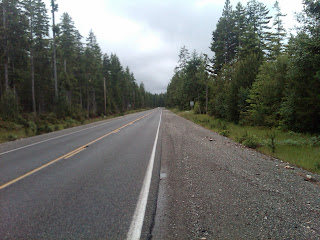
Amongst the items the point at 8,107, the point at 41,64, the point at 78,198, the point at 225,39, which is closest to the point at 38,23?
the point at 41,64

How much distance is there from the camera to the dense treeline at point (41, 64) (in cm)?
2225

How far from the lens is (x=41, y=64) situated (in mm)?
35562

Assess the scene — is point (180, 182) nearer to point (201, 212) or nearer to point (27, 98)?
point (201, 212)

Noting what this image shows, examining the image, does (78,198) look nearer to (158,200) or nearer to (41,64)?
(158,200)

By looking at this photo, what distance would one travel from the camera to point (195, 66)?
136 ft

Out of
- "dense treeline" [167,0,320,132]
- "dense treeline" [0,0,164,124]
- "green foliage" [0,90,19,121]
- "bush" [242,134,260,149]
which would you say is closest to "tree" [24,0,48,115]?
"dense treeline" [0,0,164,124]

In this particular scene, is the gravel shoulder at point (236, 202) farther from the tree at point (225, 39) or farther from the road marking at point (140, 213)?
the tree at point (225, 39)

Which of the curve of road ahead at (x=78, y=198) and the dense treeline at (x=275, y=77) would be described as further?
the dense treeline at (x=275, y=77)

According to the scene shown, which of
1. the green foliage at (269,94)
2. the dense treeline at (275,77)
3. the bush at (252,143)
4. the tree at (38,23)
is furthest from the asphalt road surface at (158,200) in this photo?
the tree at (38,23)

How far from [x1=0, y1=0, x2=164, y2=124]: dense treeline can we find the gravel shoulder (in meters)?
20.2

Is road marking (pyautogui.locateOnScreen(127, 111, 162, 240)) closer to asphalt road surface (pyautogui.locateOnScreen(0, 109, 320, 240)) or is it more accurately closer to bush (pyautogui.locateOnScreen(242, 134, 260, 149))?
asphalt road surface (pyautogui.locateOnScreen(0, 109, 320, 240))

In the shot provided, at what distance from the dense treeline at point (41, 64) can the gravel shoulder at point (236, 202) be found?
66.4 feet

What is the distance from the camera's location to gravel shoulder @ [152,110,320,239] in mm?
3102

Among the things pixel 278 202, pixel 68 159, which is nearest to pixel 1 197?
pixel 68 159
